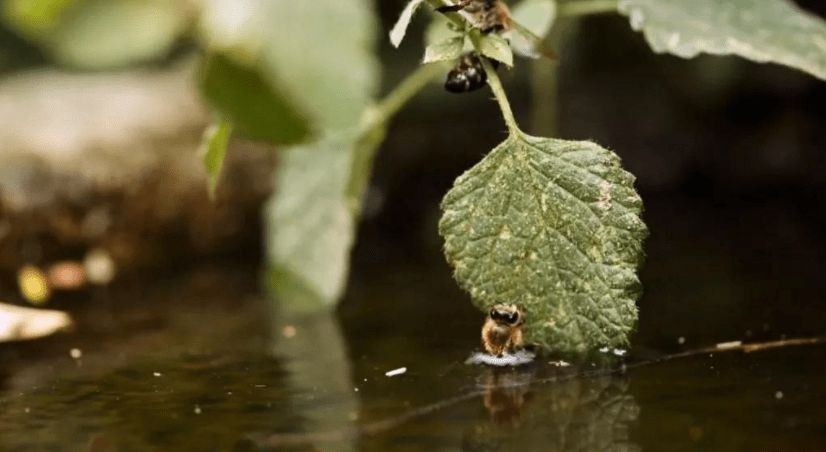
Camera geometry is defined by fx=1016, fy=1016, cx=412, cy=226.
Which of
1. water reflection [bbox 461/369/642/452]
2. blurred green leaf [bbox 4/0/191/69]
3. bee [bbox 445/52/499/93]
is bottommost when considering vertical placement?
water reflection [bbox 461/369/642/452]

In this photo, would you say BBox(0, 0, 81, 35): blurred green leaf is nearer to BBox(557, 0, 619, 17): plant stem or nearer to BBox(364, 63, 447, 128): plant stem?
BBox(364, 63, 447, 128): plant stem

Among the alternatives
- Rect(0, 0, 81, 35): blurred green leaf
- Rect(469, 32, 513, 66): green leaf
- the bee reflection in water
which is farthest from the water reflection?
Rect(0, 0, 81, 35): blurred green leaf

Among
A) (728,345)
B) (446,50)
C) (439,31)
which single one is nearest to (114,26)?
(439,31)

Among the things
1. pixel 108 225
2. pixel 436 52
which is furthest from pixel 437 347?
pixel 108 225

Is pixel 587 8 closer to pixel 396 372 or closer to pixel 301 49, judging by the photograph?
pixel 396 372

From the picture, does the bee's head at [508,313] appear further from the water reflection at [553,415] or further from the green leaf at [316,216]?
the green leaf at [316,216]

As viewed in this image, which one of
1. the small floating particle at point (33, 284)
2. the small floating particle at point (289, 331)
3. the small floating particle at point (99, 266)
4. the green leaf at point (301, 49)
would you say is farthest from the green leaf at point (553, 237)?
the small floating particle at point (99, 266)

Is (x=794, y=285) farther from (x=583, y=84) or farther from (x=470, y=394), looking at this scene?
(x=583, y=84)
